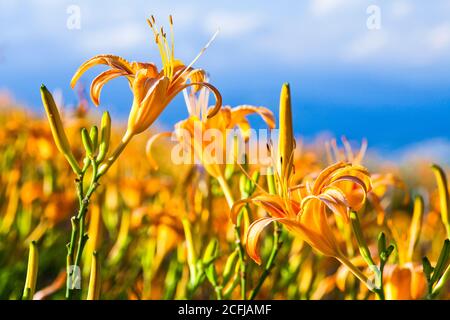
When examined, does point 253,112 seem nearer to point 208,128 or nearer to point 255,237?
point 208,128

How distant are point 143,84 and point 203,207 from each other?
47 cm

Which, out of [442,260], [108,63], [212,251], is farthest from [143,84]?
[442,260]

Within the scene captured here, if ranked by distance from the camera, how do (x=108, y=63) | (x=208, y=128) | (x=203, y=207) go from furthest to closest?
(x=203, y=207)
(x=208, y=128)
(x=108, y=63)

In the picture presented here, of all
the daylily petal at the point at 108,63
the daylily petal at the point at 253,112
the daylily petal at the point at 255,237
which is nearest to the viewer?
the daylily petal at the point at 255,237

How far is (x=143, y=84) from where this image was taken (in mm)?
910

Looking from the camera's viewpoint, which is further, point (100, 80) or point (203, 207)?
point (203, 207)

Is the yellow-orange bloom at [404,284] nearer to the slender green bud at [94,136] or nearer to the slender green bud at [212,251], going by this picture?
the slender green bud at [212,251]

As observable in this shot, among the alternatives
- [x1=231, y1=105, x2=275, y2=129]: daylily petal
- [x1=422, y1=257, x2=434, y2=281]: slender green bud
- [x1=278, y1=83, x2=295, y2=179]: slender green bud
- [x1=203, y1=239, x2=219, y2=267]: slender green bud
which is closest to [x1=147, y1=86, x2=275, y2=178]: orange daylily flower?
[x1=231, y1=105, x2=275, y2=129]: daylily petal

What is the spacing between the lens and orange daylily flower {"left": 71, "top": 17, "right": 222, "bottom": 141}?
2.96 feet

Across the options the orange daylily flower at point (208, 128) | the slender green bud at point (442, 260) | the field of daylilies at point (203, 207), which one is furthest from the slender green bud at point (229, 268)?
the slender green bud at point (442, 260)

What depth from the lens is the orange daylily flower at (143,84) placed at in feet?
2.96

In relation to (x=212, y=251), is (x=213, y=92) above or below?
above

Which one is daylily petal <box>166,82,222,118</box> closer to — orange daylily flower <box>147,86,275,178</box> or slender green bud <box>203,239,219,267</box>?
orange daylily flower <box>147,86,275,178</box>

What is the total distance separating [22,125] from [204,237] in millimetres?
979
